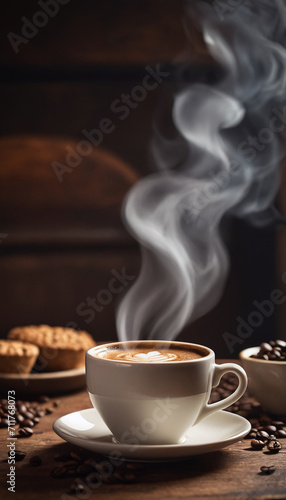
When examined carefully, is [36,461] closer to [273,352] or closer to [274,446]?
[274,446]

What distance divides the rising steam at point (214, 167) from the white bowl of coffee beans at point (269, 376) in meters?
1.18

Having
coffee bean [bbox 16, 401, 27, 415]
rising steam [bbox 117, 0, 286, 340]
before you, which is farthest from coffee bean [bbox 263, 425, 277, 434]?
rising steam [bbox 117, 0, 286, 340]

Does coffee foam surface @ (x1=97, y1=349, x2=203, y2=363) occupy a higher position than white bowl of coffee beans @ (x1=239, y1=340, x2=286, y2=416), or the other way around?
coffee foam surface @ (x1=97, y1=349, x2=203, y2=363)

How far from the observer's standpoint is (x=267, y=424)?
1.11 m

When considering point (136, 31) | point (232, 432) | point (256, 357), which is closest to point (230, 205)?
point (136, 31)

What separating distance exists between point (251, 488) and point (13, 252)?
190 cm

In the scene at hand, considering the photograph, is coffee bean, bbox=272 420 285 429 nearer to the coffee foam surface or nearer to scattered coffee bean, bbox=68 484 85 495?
the coffee foam surface

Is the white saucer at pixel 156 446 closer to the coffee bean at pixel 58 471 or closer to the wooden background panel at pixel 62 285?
the coffee bean at pixel 58 471

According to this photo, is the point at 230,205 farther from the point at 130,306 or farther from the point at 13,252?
the point at 130,306
